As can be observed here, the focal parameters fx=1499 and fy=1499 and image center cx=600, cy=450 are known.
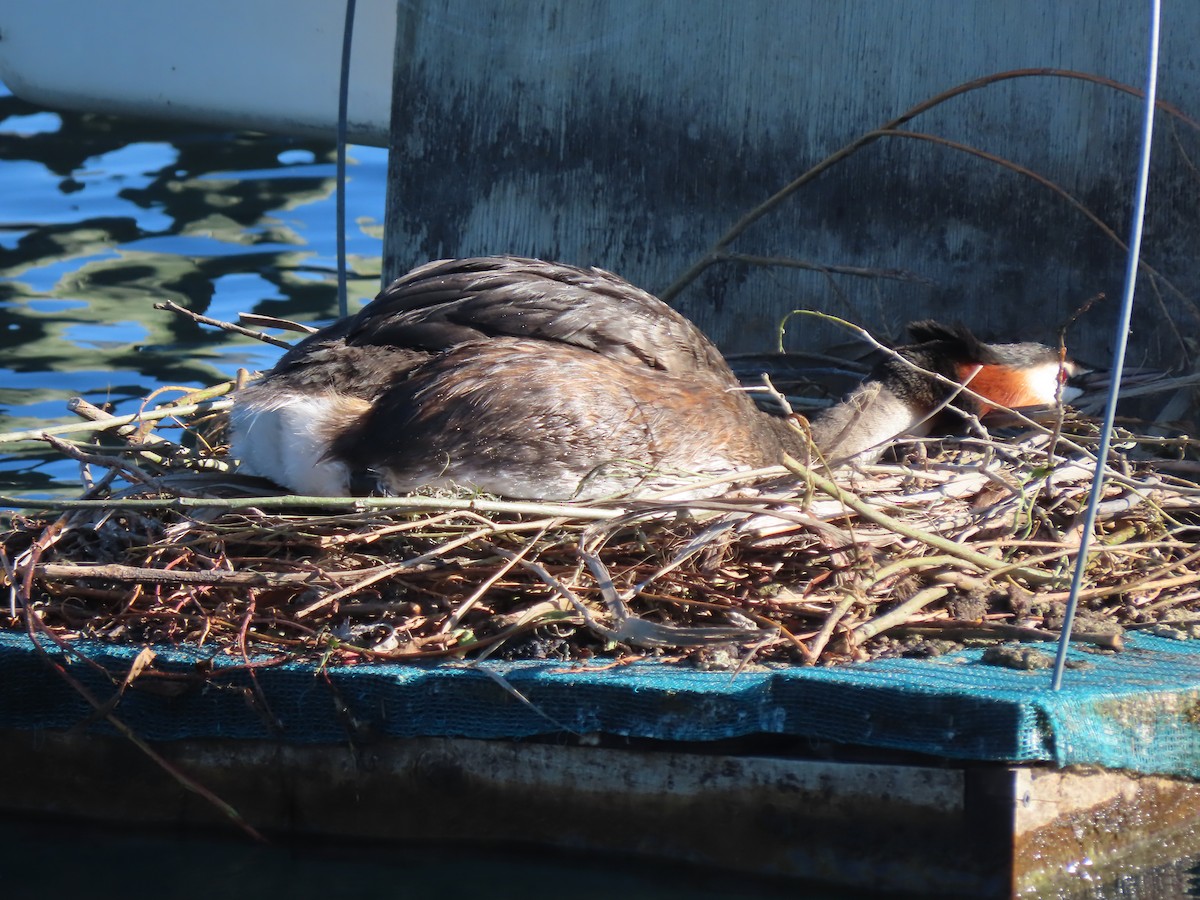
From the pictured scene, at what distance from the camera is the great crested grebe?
3504 millimetres

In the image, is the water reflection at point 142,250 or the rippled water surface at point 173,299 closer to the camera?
the rippled water surface at point 173,299

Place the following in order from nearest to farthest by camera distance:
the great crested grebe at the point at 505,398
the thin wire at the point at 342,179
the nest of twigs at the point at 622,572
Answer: the nest of twigs at the point at 622,572
the great crested grebe at the point at 505,398
the thin wire at the point at 342,179

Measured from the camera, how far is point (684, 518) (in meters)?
3.33

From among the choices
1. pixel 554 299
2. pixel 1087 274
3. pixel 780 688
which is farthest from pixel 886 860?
pixel 1087 274

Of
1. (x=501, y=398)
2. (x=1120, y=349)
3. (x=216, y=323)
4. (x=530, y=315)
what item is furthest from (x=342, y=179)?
(x=1120, y=349)

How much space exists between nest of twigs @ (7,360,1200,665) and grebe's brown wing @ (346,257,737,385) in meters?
0.49

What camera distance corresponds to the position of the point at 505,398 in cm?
352

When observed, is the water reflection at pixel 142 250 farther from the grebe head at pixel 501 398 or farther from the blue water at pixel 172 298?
the grebe head at pixel 501 398

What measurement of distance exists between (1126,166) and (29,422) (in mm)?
4679

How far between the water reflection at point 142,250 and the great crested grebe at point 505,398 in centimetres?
291

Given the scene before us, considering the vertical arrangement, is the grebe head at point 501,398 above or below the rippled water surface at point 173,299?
above

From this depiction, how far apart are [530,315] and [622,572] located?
84 centimetres

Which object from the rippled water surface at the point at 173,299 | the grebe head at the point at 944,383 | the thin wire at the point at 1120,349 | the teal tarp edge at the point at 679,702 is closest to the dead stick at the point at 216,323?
the rippled water surface at the point at 173,299

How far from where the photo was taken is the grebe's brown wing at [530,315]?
379 cm
